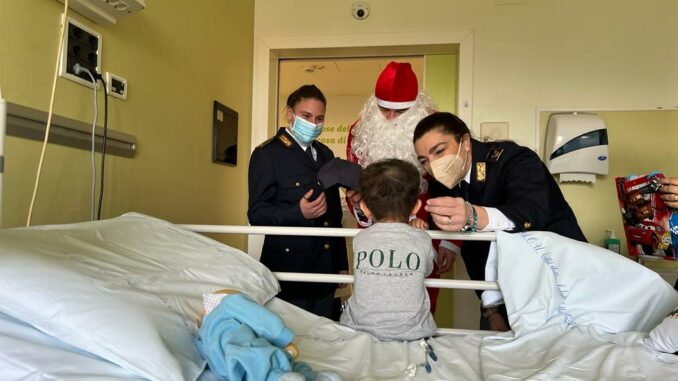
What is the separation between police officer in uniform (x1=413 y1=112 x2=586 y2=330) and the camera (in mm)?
1364

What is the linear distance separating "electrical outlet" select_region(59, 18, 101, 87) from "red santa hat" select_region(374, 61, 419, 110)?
1.23 metres

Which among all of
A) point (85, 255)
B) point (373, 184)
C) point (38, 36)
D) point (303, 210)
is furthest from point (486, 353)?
point (38, 36)

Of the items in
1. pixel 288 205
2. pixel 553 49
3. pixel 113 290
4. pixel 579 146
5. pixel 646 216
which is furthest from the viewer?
pixel 553 49

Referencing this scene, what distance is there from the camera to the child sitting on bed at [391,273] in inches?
46.8

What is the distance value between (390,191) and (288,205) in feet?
2.02

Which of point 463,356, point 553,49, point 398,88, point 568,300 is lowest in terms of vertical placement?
point 463,356

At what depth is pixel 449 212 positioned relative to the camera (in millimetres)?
1227

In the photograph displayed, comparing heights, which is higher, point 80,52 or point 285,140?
point 80,52

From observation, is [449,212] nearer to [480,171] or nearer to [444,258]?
[480,171]

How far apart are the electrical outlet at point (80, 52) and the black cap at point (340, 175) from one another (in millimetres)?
861

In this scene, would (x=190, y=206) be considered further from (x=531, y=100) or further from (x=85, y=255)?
(x=531, y=100)

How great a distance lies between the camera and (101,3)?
1.46 m

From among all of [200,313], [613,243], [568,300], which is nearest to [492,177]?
[568,300]

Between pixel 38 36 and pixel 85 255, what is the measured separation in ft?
2.59
